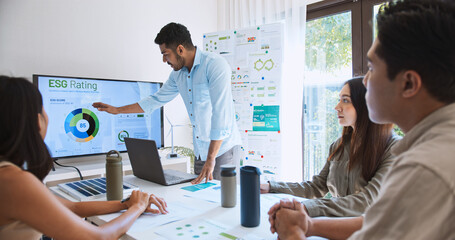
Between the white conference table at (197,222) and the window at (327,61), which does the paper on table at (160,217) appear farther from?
the window at (327,61)

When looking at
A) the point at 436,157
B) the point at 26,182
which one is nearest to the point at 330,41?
the point at 436,157

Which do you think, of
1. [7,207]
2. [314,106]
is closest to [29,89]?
[7,207]

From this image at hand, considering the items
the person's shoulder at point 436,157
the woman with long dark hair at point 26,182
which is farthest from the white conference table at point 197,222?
the person's shoulder at point 436,157

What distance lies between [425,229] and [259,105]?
8.98 ft

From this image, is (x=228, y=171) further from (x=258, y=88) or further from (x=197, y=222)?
(x=258, y=88)

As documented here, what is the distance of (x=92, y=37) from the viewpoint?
298 cm

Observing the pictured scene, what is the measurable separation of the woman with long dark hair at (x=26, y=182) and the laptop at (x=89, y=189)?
0.43m

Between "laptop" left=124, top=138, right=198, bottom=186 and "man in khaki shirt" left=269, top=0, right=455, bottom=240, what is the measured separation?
3.93 ft

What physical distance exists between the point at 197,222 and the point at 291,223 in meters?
0.38

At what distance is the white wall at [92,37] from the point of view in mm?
2568

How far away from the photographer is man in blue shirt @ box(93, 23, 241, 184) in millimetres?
2102

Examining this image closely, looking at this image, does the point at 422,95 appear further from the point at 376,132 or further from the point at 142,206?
the point at 142,206

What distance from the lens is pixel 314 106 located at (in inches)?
129

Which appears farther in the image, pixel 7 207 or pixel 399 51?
pixel 7 207
